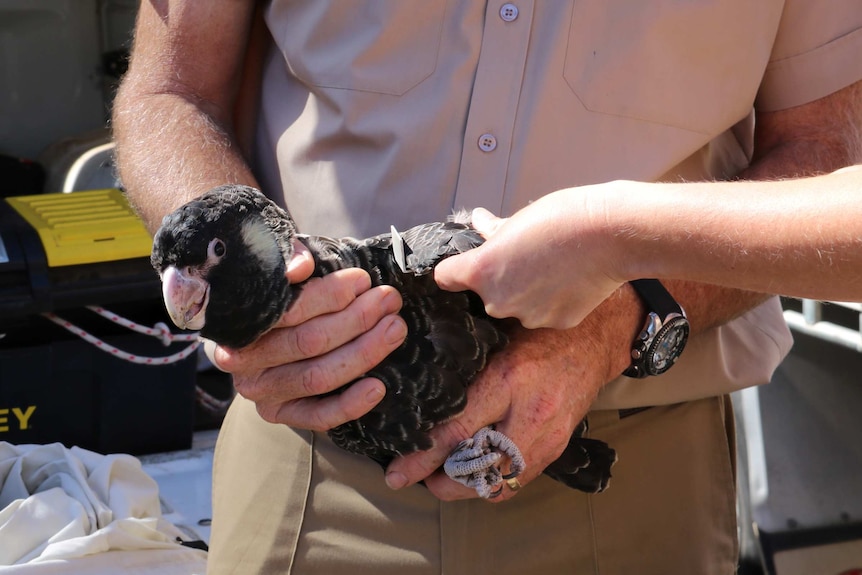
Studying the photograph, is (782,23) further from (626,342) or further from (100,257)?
(100,257)

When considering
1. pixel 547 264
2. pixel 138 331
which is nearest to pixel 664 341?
pixel 547 264

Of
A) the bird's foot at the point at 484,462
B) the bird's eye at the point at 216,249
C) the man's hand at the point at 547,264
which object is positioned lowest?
the bird's foot at the point at 484,462

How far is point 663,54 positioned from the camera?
62.3 inches

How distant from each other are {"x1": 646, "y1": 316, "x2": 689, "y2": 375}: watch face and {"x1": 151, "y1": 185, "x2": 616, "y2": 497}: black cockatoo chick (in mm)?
194

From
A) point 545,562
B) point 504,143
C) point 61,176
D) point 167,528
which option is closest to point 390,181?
point 504,143

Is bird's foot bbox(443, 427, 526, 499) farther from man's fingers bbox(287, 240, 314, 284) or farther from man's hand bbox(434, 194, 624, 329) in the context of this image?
man's fingers bbox(287, 240, 314, 284)

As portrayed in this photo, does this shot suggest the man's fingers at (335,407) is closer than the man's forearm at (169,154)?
Yes

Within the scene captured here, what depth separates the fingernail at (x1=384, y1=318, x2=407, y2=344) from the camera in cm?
148

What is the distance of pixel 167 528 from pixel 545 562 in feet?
4.75

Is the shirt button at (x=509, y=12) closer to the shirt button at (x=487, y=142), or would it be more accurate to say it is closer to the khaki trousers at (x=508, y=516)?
the shirt button at (x=487, y=142)

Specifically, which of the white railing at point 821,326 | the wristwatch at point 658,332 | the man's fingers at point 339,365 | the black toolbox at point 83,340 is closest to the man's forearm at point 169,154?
the man's fingers at point 339,365

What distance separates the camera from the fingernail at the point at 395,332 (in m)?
1.48

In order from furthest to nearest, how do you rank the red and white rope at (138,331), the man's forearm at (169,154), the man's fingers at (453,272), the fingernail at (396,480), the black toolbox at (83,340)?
1. the red and white rope at (138,331)
2. the black toolbox at (83,340)
3. the man's forearm at (169,154)
4. the fingernail at (396,480)
5. the man's fingers at (453,272)

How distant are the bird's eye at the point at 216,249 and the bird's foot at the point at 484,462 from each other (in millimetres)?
489
